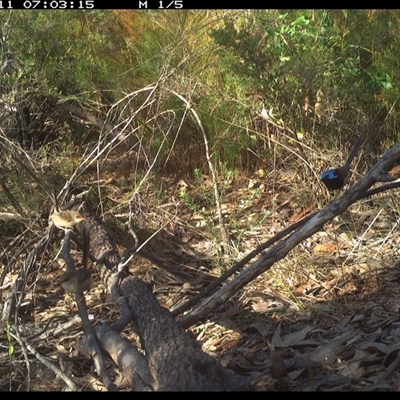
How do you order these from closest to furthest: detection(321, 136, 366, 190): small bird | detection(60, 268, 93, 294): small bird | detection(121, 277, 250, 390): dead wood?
detection(121, 277, 250, 390): dead wood → detection(60, 268, 93, 294): small bird → detection(321, 136, 366, 190): small bird

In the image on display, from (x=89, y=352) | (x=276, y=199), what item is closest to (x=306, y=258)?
(x=276, y=199)

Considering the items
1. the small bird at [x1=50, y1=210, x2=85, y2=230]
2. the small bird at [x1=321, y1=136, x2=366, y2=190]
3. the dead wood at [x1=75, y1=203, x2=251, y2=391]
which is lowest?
the dead wood at [x1=75, y1=203, x2=251, y2=391]

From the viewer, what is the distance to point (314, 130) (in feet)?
16.3

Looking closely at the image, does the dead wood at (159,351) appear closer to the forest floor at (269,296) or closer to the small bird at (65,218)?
the forest floor at (269,296)

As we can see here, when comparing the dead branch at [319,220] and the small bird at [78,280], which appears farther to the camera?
the small bird at [78,280]

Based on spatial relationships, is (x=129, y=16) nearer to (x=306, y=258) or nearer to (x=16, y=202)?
(x=16, y=202)

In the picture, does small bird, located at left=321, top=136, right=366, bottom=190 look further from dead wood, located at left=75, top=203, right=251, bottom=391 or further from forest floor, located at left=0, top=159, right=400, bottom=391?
dead wood, located at left=75, top=203, right=251, bottom=391

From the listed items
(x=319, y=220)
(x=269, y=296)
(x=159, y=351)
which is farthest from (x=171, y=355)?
(x=269, y=296)

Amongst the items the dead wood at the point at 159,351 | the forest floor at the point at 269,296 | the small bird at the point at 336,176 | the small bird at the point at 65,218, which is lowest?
the forest floor at the point at 269,296

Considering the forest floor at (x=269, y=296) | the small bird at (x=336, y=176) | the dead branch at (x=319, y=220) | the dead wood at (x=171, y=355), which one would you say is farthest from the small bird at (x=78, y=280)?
the small bird at (x=336, y=176)

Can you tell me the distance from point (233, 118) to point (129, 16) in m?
1.38

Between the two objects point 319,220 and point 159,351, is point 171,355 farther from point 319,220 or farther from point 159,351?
point 319,220

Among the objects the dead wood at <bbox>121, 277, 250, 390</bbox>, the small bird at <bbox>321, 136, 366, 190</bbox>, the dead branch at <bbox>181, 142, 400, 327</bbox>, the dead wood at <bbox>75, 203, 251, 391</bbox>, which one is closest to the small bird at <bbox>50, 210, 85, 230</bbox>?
the dead wood at <bbox>75, 203, 251, 391</bbox>

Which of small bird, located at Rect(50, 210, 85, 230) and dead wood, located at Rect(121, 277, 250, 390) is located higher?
small bird, located at Rect(50, 210, 85, 230)
